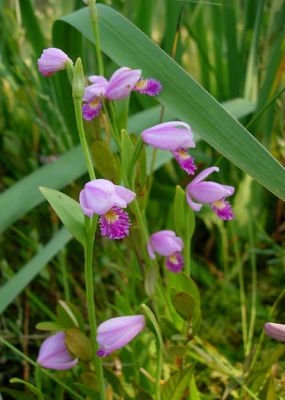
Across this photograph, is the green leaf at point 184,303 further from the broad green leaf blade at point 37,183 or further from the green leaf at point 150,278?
the broad green leaf blade at point 37,183

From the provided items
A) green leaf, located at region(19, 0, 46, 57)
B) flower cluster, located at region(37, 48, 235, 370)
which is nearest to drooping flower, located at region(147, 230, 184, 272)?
flower cluster, located at region(37, 48, 235, 370)

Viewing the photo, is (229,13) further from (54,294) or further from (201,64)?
(54,294)

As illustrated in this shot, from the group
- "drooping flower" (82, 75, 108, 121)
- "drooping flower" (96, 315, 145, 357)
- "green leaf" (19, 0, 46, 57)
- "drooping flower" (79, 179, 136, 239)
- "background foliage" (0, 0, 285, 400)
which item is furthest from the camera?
"green leaf" (19, 0, 46, 57)

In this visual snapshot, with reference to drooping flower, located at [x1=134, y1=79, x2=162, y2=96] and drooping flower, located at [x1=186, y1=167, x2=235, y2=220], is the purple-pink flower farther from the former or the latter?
drooping flower, located at [x1=186, y1=167, x2=235, y2=220]

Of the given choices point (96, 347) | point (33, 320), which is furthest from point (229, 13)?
point (96, 347)

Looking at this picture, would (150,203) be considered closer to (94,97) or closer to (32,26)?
(32,26)

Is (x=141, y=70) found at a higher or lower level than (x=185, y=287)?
higher

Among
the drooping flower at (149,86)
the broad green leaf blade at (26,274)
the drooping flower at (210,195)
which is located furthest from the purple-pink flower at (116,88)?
the broad green leaf blade at (26,274)
